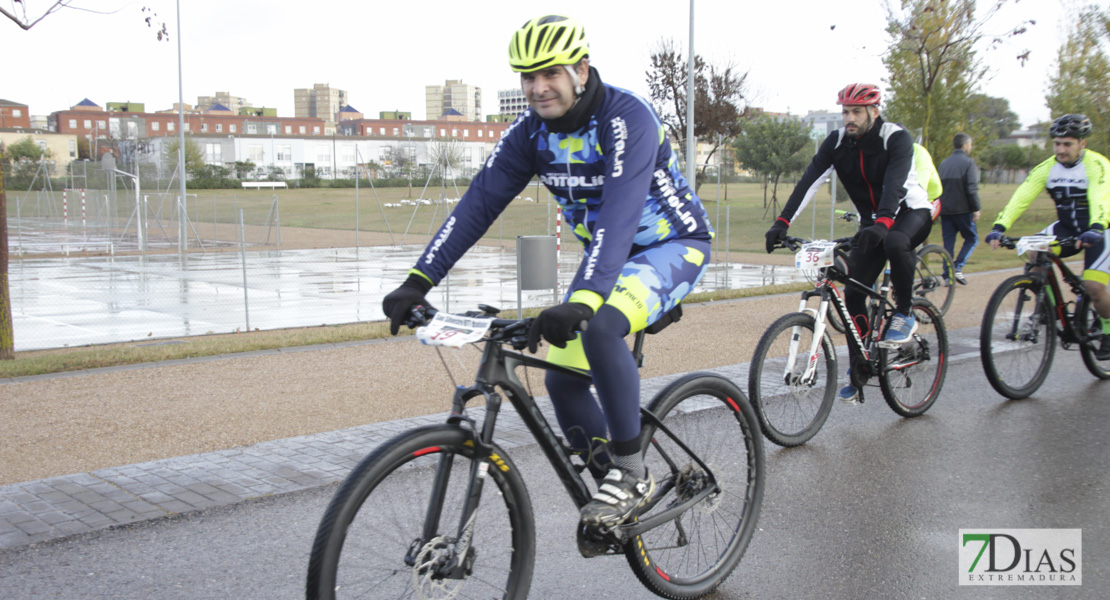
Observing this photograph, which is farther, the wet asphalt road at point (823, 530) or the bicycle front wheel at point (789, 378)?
the bicycle front wheel at point (789, 378)

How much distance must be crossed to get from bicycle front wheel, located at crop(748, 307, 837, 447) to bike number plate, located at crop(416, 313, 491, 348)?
2812 millimetres

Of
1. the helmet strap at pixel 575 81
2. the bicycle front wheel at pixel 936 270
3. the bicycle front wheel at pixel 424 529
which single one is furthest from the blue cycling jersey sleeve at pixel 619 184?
the bicycle front wheel at pixel 936 270

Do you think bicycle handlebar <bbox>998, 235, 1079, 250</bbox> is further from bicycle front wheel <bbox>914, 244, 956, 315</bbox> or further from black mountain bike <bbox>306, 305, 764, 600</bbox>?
black mountain bike <bbox>306, 305, 764, 600</bbox>

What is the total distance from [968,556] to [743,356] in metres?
4.63

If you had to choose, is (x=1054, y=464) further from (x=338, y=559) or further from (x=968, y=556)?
(x=338, y=559)

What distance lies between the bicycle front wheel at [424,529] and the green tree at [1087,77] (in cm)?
2771

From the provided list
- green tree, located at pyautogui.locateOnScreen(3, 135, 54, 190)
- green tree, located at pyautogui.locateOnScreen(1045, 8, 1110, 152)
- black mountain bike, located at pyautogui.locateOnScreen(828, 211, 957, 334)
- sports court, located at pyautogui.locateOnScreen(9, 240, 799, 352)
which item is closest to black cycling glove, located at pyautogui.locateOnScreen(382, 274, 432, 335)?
sports court, located at pyautogui.locateOnScreen(9, 240, 799, 352)

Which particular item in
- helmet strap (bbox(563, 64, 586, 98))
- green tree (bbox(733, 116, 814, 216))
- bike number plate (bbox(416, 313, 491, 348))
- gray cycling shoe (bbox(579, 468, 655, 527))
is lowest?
gray cycling shoe (bbox(579, 468, 655, 527))

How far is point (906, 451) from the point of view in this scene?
5.49 m

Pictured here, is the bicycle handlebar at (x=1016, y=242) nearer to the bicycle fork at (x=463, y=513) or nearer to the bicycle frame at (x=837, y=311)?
the bicycle frame at (x=837, y=311)

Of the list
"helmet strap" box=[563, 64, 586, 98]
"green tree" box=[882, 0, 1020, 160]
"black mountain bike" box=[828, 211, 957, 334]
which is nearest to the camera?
"helmet strap" box=[563, 64, 586, 98]

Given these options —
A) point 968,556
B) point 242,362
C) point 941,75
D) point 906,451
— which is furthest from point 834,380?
point 941,75

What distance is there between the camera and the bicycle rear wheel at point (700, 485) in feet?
11.1

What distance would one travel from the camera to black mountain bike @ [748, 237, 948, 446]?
208 inches
